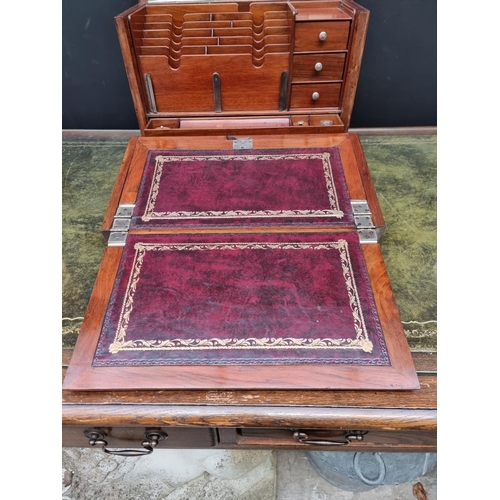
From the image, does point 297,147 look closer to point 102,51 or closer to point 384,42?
point 384,42

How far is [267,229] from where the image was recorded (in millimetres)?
1052

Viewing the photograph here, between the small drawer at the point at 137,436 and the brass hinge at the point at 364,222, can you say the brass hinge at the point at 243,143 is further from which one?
→ the small drawer at the point at 137,436

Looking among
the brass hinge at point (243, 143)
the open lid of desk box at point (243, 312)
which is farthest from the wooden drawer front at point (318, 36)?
the open lid of desk box at point (243, 312)

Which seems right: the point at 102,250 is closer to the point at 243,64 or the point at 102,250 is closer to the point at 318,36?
the point at 243,64

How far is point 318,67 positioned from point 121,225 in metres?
0.74

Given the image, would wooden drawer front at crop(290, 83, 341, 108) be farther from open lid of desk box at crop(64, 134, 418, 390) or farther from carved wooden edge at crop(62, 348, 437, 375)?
carved wooden edge at crop(62, 348, 437, 375)

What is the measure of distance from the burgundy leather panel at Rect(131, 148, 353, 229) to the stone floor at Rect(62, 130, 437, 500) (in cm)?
18

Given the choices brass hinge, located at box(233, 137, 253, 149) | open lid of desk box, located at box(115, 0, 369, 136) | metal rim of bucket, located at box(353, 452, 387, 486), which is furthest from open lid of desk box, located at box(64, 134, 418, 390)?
metal rim of bucket, located at box(353, 452, 387, 486)

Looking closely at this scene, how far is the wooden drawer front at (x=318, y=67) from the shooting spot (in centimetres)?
127

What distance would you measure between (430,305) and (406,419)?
31 centimetres

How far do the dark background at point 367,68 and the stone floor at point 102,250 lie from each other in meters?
0.29

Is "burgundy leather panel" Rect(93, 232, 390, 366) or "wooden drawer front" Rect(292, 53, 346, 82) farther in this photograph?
"wooden drawer front" Rect(292, 53, 346, 82)

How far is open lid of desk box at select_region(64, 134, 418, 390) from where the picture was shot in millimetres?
804

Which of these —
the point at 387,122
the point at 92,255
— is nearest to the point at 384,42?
the point at 387,122
